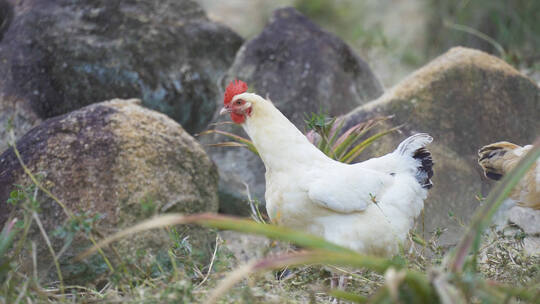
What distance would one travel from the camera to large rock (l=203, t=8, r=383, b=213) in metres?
4.94

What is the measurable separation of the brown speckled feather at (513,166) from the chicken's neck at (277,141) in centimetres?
108

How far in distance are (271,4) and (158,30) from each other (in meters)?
6.53

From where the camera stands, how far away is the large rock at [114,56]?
494cm

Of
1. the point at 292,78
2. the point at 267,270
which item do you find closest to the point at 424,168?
the point at 267,270

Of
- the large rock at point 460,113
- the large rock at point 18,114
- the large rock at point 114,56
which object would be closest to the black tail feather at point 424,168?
the large rock at point 460,113

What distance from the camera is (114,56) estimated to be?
521cm

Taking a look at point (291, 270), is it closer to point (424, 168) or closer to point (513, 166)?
point (424, 168)

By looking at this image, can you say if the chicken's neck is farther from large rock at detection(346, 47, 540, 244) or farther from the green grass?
large rock at detection(346, 47, 540, 244)

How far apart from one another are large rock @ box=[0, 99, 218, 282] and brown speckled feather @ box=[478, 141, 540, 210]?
192 centimetres

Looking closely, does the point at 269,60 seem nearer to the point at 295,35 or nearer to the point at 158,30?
the point at 295,35

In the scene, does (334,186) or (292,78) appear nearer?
(334,186)

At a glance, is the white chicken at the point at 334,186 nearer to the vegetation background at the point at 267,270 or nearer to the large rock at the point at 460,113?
the vegetation background at the point at 267,270

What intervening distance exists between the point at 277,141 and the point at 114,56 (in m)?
2.73

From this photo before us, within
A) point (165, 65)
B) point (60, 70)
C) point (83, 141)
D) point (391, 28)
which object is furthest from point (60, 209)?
point (391, 28)
